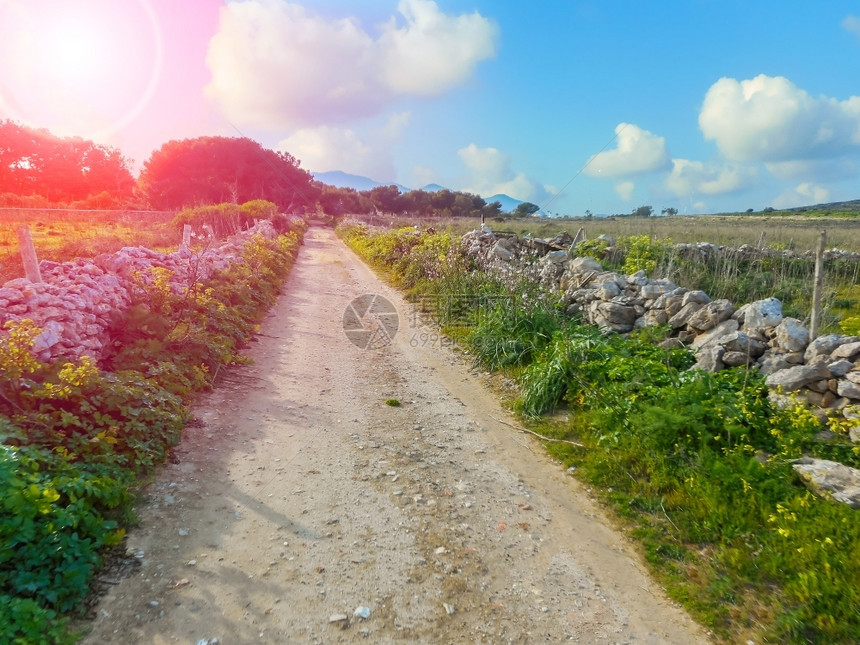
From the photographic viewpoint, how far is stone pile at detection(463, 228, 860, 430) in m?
4.32

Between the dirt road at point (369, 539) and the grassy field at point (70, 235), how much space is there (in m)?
4.25

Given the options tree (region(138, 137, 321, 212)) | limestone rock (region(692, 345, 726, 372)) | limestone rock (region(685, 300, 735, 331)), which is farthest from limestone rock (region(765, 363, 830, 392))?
tree (region(138, 137, 321, 212))

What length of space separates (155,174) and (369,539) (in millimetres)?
49402

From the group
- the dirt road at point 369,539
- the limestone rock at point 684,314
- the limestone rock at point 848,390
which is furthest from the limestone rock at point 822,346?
the dirt road at point 369,539

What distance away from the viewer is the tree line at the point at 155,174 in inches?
1447

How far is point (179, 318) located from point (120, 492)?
404cm

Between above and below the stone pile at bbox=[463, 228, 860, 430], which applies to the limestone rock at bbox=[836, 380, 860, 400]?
below

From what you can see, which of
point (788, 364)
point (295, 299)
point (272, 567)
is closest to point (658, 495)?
point (788, 364)

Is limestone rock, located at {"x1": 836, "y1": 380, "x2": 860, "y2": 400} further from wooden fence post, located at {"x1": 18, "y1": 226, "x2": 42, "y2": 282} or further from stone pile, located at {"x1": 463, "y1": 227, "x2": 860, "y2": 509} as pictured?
wooden fence post, located at {"x1": 18, "y1": 226, "x2": 42, "y2": 282}

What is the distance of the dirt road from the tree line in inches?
1360

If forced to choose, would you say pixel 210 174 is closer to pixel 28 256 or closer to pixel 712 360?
pixel 28 256

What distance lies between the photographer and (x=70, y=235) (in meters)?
14.8

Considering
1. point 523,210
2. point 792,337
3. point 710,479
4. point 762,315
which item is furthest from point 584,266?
point 523,210

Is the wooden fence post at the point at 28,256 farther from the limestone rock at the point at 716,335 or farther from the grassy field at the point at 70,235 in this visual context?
the limestone rock at the point at 716,335
